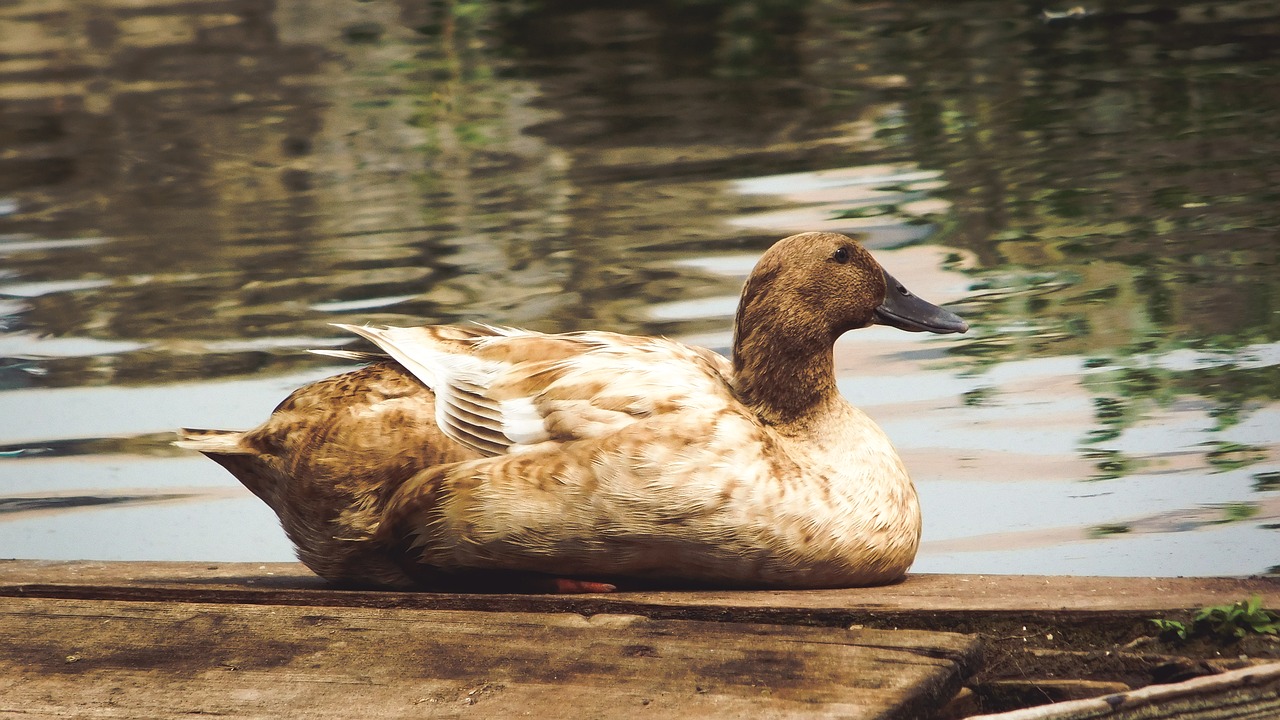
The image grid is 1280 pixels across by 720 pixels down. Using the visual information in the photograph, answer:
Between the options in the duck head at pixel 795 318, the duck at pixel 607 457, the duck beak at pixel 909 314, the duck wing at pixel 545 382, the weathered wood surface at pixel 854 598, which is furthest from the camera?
the duck beak at pixel 909 314

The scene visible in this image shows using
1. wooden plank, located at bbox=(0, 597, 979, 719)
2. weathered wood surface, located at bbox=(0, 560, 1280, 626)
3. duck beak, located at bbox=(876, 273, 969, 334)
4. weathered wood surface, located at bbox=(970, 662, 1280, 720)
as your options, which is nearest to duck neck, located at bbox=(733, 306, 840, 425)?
duck beak, located at bbox=(876, 273, 969, 334)

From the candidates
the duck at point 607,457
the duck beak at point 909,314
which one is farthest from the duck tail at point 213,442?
the duck beak at point 909,314

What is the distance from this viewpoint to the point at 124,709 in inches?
117

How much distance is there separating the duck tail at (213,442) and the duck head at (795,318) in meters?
1.34

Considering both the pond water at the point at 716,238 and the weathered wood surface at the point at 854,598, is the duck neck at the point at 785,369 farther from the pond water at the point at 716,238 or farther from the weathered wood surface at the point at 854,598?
the pond water at the point at 716,238

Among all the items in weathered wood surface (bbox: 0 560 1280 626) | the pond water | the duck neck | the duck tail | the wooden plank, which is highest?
the duck neck

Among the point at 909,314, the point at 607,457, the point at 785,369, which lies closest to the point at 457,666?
the point at 607,457

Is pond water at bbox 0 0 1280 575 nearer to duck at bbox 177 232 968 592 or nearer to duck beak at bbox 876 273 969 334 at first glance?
duck beak at bbox 876 273 969 334

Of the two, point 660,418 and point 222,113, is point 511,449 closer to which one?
point 660,418


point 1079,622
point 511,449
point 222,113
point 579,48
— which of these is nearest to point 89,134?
point 222,113

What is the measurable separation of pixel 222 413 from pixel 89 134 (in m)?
8.83

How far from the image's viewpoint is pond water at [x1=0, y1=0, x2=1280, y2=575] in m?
5.59

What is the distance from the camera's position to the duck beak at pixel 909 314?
3.95 metres

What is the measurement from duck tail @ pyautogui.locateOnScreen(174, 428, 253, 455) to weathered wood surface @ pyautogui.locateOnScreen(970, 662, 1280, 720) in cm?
213
